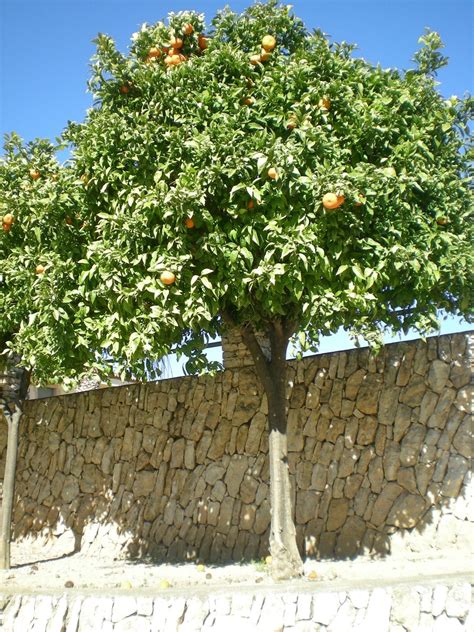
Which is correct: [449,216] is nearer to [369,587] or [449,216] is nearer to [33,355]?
[369,587]

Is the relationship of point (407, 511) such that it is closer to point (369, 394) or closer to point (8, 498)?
point (369, 394)

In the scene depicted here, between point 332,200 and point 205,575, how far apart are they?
4.13 m

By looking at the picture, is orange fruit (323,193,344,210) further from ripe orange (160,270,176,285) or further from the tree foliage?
ripe orange (160,270,176,285)

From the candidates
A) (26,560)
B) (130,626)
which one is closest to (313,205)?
(130,626)

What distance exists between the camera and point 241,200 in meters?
6.32

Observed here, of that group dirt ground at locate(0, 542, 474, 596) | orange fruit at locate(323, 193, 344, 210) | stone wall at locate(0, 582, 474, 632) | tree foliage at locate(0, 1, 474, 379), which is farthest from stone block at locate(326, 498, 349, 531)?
orange fruit at locate(323, 193, 344, 210)

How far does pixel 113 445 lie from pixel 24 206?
4.56 metres

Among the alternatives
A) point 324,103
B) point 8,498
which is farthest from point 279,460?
point 8,498

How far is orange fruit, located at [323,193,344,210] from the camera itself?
19.5ft

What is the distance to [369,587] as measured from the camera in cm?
513

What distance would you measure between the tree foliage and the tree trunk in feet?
0.95

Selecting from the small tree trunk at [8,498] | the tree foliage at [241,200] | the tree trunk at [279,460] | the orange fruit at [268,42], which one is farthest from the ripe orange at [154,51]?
the small tree trunk at [8,498]

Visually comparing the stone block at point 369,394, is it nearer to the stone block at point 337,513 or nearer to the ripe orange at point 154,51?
the stone block at point 337,513

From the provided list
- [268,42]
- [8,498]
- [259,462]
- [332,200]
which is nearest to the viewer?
[332,200]
